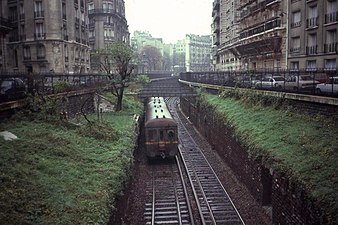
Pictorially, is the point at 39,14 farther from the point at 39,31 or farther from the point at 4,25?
the point at 4,25

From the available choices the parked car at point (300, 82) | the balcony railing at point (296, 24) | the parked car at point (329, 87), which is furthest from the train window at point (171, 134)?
the balcony railing at point (296, 24)

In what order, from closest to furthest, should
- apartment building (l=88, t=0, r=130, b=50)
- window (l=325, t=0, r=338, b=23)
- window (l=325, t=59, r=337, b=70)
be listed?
window (l=325, t=0, r=338, b=23) → window (l=325, t=59, r=337, b=70) → apartment building (l=88, t=0, r=130, b=50)

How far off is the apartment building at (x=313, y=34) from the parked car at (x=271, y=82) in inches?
351

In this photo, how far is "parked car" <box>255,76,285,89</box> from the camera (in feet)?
69.9

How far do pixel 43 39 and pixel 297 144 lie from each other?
121 ft

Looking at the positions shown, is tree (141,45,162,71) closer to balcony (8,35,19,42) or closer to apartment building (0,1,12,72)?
balcony (8,35,19,42)

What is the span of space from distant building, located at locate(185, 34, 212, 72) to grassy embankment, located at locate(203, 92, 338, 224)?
409ft

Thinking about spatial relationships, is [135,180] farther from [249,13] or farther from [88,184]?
[249,13]

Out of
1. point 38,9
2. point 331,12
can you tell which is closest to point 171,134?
point 331,12

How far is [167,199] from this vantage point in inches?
674

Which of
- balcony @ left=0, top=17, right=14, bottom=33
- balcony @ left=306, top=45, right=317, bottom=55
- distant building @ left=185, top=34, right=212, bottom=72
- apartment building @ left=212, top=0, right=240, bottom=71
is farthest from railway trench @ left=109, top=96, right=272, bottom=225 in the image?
distant building @ left=185, top=34, right=212, bottom=72

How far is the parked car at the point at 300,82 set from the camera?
1798cm

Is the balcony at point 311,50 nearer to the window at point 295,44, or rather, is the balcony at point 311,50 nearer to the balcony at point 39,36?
the window at point 295,44

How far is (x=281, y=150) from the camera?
14.5 m
